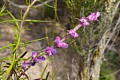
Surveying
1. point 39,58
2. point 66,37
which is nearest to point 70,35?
point 66,37

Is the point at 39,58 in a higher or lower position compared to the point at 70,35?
lower

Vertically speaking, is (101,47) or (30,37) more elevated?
(101,47)

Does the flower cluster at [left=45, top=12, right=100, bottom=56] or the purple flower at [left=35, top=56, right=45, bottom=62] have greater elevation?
the flower cluster at [left=45, top=12, right=100, bottom=56]

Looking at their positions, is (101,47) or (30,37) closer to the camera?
(101,47)

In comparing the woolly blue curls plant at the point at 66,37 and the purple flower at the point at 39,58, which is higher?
the woolly blue curls plant at the point at 66,37

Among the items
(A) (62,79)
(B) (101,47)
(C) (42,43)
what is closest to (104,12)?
(B) (101,47)

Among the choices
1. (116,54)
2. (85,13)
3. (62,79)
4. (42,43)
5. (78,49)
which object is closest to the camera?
(85,13)

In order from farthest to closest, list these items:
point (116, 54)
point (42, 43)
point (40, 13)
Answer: point (40, 13) < point (116, 54) < point (42, 43)

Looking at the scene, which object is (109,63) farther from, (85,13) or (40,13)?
(85,13)

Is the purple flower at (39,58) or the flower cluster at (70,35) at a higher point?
the flower cluster at (70,35)

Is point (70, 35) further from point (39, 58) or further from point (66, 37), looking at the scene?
point (39, 58)

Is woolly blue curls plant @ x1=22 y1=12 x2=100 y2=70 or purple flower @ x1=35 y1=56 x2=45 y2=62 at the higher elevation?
woolly blue curls plant @ x1=22 y1=12 x2=100 y2=70
